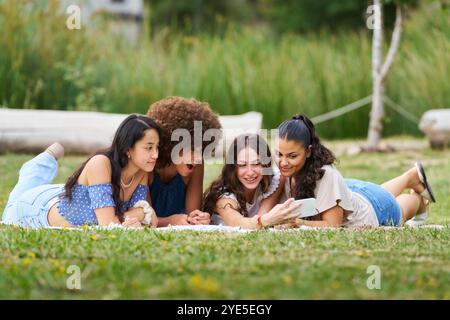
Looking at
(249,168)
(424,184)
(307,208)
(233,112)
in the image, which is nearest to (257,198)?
→ (249,168)

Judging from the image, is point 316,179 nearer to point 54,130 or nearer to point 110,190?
point 110,190

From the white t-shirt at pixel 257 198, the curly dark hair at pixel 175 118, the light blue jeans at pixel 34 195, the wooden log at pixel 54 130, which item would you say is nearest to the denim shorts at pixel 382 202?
the white t-shirt at pixel 257 198

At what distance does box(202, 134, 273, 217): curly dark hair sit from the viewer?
7129 mm

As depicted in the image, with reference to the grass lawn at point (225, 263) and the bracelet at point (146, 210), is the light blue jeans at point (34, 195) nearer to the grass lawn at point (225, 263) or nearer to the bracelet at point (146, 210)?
the grass lawn at point (225, 263)

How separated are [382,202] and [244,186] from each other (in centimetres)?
120

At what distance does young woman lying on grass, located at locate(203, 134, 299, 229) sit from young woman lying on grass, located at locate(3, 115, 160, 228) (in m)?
0.54

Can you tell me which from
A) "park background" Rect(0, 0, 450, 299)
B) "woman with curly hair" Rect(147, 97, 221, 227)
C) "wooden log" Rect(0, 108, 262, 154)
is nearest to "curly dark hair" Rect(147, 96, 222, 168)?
"woman with curly hair" Rect(147, 97, 221, 227)

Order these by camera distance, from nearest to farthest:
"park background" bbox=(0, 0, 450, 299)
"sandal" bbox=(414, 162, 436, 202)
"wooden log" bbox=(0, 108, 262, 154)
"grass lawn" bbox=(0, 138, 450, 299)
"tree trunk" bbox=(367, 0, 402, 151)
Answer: "grass lawn" bbox=(0, 138, 450, 299)
"park background" bbox=(0, 0, 450, 299)
"sandal" bbox=(414, 162, 436, 202)
"wooden log" bbox=(0, 108, 262, 154)
"tree trunk" bbox=(367, 0, 402, 151)

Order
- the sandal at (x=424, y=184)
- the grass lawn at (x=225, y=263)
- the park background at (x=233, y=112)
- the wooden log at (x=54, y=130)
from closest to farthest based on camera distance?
1. the grass lawn at (x=225, y=263)
2. the park background at (x=233, y=112)
3. the sandal at (x=424, y=184)
4. the wooden log at (x=54, y=130)

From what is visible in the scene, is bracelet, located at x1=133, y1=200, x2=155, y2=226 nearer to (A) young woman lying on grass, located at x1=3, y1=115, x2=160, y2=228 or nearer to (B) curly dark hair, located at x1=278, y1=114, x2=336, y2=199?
(A) young woman lying on grass, located at x1=3, y1=115, x2=160, y2=228

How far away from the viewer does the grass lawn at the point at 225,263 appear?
4.61m

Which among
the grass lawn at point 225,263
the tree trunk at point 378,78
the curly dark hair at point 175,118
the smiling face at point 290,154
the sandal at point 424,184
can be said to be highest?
the tree trunk at point 378,78

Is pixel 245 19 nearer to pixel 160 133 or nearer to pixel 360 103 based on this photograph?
pixel 360 103

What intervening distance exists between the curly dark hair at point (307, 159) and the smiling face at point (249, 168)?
0.27 metres
